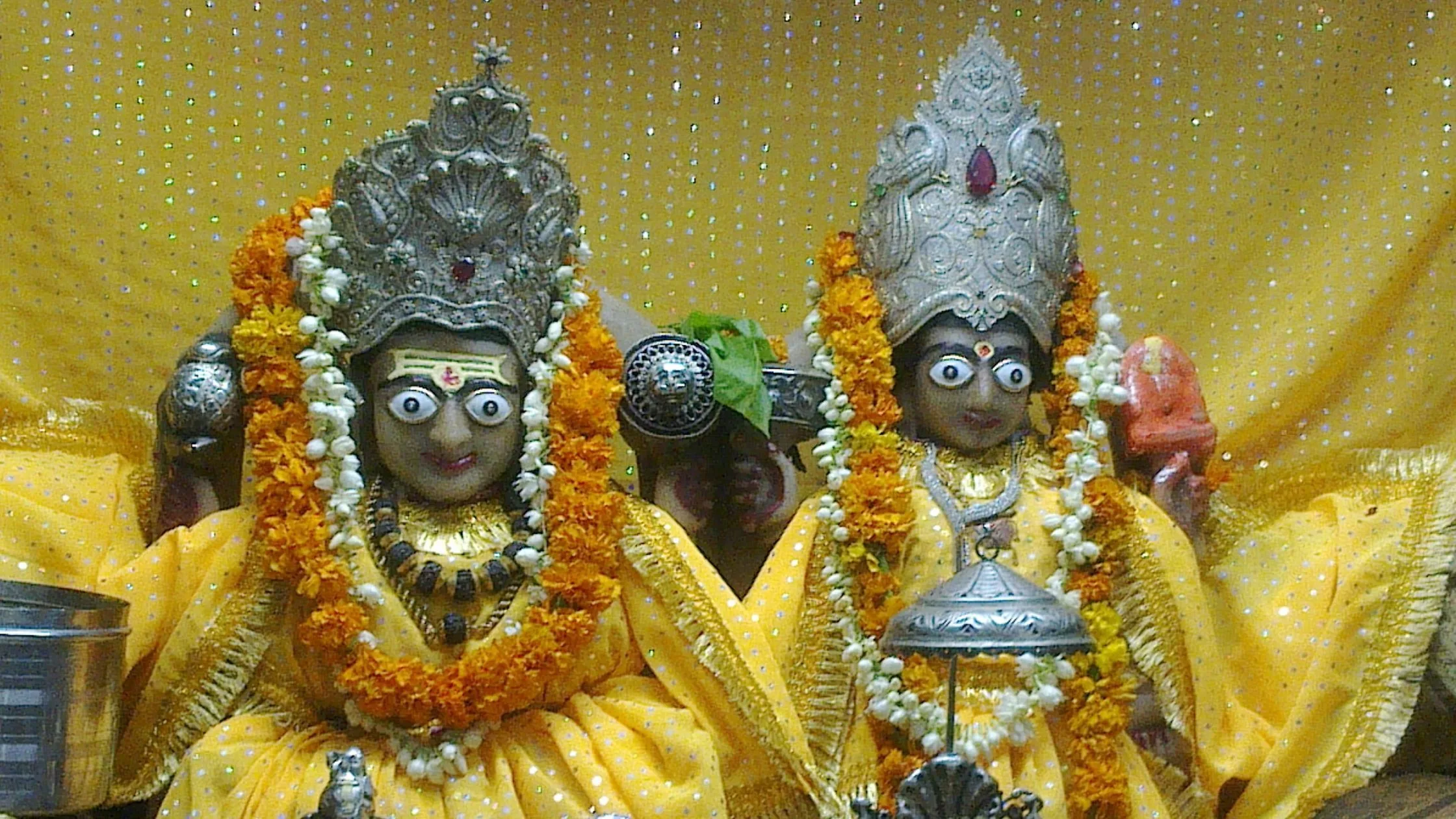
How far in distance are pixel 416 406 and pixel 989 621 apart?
1150 millimetres

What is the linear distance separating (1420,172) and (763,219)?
1.58m

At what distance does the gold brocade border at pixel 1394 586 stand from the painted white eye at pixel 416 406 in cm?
168

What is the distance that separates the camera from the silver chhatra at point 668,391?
3562mm

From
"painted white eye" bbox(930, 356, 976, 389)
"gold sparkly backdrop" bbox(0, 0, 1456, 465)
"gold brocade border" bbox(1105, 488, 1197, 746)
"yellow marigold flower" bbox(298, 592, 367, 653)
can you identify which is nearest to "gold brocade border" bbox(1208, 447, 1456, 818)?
"gold brocade border" bbox(1105, 488, 1197, 746)

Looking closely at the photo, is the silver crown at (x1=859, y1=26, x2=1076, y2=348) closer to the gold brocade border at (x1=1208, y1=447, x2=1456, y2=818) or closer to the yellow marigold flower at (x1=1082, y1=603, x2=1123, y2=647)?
the yellow marigold flower at (x1=1082, y1=603, x2=1123, y2=647)

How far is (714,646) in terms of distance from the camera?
11.0ft

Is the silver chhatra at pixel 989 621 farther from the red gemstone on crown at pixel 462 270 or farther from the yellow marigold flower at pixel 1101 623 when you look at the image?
the red gemstone on crown at pixel 462 270

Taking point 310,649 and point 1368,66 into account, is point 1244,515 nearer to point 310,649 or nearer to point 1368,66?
point 1368,66

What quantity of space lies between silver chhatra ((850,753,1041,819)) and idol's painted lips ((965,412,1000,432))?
3.35 ft

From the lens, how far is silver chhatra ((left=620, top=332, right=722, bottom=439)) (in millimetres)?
3562

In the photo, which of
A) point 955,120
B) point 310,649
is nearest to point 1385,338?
point 955,120

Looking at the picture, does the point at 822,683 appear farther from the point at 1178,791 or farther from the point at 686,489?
the point at 1178,791

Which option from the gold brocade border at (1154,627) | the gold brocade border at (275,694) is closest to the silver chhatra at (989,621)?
the gold brocade border at (1154,627)

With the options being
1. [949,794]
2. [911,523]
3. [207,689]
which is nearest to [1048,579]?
[911,523]
